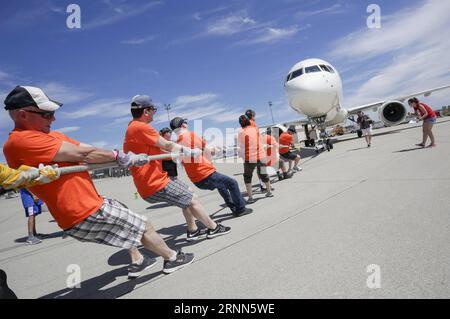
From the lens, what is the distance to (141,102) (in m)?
3.56

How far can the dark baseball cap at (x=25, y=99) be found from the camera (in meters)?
2.26

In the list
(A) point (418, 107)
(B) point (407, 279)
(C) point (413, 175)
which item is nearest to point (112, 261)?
(B) point (407, 279)

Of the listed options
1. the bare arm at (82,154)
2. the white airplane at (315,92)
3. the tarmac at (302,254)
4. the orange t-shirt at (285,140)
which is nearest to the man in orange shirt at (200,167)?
the tarmac at (302,254)

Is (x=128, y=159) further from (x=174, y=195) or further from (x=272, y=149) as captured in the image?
(x=272, y=149)

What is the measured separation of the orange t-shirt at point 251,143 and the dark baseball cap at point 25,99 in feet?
13.7

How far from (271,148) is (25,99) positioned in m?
6.27

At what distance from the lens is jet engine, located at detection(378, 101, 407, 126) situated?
15484 millimetres

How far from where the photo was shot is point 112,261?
4.02 metres

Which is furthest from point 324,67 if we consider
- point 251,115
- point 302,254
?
point 302,254

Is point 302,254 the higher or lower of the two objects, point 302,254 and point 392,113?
the lower

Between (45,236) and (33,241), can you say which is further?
(45,236)

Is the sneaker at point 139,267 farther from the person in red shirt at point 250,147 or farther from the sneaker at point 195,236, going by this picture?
the person in red shirt at point 250,147

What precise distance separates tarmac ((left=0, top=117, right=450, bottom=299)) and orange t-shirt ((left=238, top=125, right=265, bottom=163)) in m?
0.98
